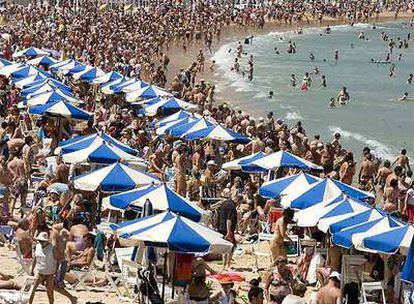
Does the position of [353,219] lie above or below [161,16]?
above

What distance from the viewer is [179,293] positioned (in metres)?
9.86

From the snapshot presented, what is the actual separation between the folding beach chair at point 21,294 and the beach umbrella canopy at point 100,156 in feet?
13.2

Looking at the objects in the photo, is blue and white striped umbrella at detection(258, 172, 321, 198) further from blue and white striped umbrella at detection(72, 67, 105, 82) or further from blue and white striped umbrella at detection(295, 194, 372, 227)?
blue and white striped umbrella at detection(72, 67, 105, 82)

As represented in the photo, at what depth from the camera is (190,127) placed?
59.7 ft

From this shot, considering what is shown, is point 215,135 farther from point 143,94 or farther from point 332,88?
point 332,88

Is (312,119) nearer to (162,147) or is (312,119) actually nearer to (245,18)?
(162,147)

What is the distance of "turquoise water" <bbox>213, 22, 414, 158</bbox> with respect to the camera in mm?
31656

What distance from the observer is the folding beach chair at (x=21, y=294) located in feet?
32.8

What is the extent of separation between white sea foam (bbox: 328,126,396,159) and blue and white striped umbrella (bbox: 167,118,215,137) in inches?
399

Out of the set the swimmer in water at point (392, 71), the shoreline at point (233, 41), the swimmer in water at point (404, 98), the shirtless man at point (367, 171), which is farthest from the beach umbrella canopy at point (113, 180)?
the swimmer in water at point (392, 71)

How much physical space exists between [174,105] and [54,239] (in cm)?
1124

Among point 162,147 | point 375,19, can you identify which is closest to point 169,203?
point 162,147

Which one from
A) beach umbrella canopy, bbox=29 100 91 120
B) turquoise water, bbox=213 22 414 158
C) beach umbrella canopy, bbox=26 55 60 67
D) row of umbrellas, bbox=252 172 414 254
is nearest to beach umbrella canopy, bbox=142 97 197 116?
beach umbrella canopy, bbox=29 100 91 120

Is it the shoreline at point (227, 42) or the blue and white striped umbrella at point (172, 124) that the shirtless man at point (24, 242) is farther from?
the shoreline at point (227, 42)
